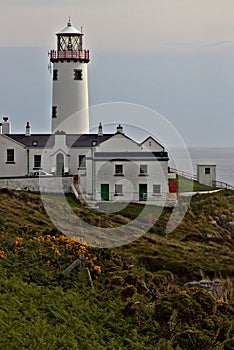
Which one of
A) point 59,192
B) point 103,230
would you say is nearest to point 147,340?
point 103,230

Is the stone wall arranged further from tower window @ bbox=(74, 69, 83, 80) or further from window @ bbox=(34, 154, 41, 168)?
tower window @ bbox=(74, 69, 83, 80)

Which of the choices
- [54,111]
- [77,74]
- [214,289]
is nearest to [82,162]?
[54,111]

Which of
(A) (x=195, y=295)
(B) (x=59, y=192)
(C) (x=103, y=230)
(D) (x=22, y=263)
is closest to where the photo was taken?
(A) (x=195, y=295)

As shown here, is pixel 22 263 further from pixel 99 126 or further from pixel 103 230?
pixel 99 126

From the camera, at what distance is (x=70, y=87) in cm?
4159

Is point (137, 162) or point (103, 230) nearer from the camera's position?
point (103, 230)

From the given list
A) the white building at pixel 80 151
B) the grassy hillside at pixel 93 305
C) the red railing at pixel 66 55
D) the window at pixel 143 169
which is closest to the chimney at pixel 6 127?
the white building at pixel 80 151

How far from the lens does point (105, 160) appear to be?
120 ft

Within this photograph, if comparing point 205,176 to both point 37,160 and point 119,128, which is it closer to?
point 119,128

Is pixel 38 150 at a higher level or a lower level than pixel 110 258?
higher

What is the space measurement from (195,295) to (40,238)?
17.2 feet

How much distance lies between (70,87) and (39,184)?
806 centimetres

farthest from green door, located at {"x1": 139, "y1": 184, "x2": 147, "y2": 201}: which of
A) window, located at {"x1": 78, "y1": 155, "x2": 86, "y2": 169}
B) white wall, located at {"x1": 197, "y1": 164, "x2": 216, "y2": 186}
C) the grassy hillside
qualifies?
the grassy hillside

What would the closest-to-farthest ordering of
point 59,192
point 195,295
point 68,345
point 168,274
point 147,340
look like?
point 68,345, point 147,340, point 195,295, point 168,274, point 59,192
